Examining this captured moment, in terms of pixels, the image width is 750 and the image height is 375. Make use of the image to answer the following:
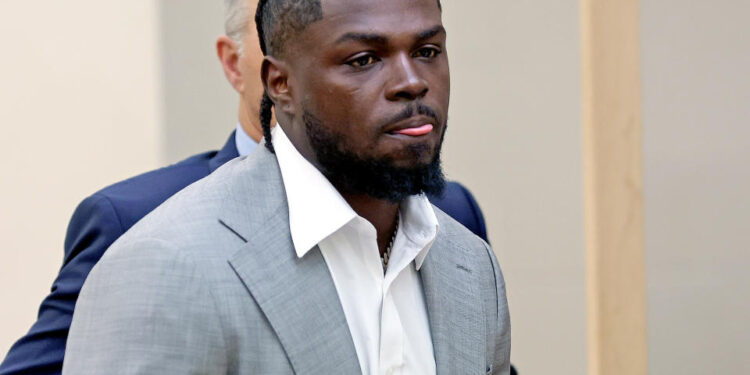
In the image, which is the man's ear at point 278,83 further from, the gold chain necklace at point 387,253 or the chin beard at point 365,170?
the gold chain necklace at point 387,253

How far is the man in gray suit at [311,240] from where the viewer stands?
5.76 feet

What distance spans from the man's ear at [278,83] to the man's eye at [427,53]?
0.23m

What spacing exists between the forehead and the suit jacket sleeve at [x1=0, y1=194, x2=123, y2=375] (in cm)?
88

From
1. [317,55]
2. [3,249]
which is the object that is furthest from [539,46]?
[317,55]

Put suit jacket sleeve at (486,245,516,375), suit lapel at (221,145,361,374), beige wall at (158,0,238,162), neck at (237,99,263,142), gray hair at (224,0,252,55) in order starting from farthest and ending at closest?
beige wall at (158,0,238,162) < gray hair at (224,0,252,55) < neck at (237,99,263,142) < suit jacket sleeve at (486,245,516,375) < suit lapel at (221,145,361,374)

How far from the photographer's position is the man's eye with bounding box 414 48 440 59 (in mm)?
1947

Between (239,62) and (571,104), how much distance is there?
4.74 feet

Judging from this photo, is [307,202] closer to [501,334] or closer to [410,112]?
[410,112]

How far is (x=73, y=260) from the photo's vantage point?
254 centimetres

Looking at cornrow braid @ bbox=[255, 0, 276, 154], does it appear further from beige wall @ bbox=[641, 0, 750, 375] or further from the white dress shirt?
beige wall @ bbox=[641, 0, 750, 375]

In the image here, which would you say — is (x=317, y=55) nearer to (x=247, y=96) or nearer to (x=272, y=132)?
(x=272, y=132)

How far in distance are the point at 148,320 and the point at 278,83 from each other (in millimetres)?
503

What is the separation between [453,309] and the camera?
2.13 meters

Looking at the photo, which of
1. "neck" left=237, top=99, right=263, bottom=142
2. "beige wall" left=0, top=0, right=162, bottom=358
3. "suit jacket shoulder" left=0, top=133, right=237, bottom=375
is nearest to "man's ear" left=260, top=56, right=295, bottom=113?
"suit jacket shoulder" left=0, top=133, right=237, bottom=375
